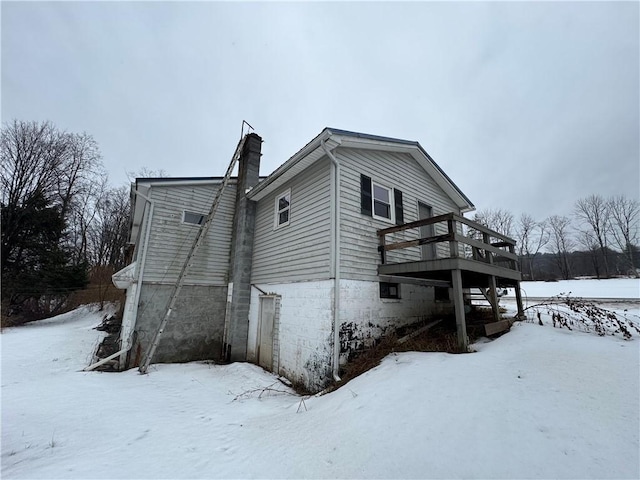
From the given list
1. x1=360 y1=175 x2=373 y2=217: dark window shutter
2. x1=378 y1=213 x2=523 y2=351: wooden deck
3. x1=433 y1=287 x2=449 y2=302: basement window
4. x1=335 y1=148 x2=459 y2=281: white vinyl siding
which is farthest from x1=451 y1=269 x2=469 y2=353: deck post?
x1=433 y1=287 x2=449 y2=302: basement window

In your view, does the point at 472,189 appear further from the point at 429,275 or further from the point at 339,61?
the point at 429,275

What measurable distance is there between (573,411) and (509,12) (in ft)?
49.8

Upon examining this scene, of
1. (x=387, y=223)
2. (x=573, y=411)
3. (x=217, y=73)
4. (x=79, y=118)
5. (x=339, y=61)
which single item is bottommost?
(x=573, y=411)

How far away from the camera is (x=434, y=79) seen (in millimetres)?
28891

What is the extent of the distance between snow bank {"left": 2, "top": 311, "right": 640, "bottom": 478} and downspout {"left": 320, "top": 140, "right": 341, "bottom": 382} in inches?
42.7

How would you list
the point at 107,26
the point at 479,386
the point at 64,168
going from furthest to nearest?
the point at 64,168 < the point at 107,26 < the point at 479,386

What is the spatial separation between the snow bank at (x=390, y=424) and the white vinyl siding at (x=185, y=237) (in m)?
4.48

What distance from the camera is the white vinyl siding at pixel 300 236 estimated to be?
7.07 metres

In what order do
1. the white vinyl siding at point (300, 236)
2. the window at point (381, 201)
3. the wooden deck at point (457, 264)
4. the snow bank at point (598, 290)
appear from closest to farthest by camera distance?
the wooden deck at point (457, 264) < the white vinyl siding at point (300, 236) < the window at point (381, 201) < the snow bank at point (598, 290)

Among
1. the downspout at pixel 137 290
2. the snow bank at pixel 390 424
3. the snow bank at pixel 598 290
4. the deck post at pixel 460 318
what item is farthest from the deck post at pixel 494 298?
the downspout at pixel 137 290

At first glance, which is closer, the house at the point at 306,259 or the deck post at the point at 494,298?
the house at the point at 306,259

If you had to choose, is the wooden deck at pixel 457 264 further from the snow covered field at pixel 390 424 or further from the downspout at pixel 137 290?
the downspout at pixel 137 290

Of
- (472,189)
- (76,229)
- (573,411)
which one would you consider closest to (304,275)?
(573,411)

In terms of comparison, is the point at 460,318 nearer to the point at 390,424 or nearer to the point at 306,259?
the point at 390,424
